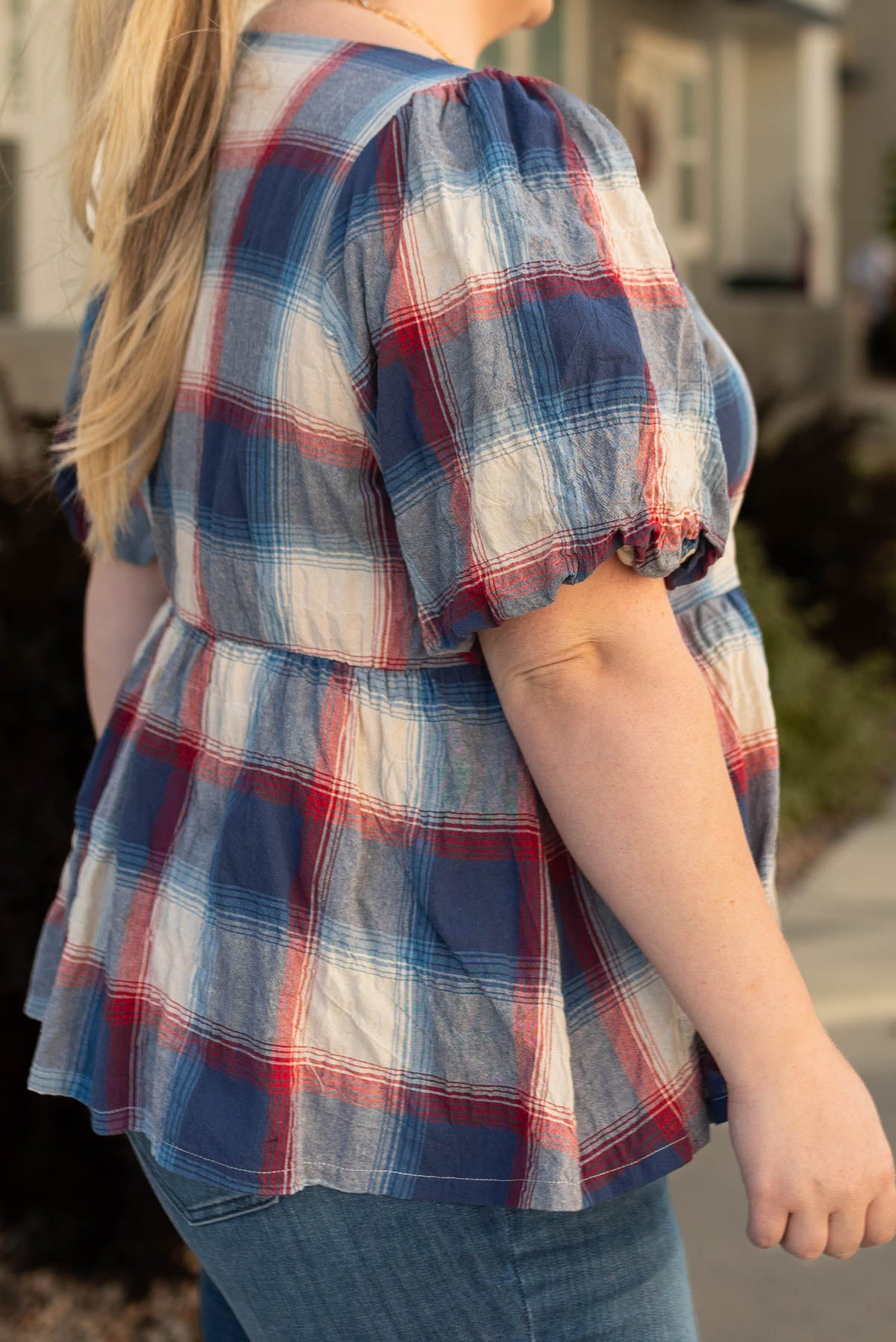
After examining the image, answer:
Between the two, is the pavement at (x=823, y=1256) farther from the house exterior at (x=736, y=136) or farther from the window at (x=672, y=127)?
the window at (x=672, y=127)

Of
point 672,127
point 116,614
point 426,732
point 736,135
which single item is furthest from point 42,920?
point 736,135

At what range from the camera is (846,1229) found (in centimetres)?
96

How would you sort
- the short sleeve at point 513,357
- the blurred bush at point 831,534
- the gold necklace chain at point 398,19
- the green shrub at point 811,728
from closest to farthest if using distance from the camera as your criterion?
the short sleeve at point 513,357, the gold necklace chain at point 398,19, the green shrub at point 811,728, the blurred bush at point 831,534

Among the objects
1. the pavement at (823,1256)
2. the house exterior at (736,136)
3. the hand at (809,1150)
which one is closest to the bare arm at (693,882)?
the hand at (809,1150)

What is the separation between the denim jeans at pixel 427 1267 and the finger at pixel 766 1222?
0.13 m

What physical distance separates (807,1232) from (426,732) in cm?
43

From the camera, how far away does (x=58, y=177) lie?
4.43 feet

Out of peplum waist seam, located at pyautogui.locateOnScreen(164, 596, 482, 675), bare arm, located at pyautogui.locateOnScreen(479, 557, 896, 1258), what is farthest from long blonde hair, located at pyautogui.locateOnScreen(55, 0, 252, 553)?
bare arm, located at pyautogui.locateOnScreen(479, 557, 896, 1258)

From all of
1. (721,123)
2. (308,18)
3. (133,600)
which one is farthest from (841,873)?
(721,123)

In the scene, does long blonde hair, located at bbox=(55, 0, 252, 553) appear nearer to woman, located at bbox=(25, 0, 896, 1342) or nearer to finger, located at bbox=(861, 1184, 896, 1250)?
woman, located at bbox=(25, 0, 896, 1342)

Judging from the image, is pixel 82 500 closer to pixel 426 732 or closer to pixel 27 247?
pixel 426 732

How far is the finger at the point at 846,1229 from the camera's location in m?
0.95

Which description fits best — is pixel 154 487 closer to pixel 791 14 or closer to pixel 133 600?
pixel 133 600

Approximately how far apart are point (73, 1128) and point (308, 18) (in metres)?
1.95
